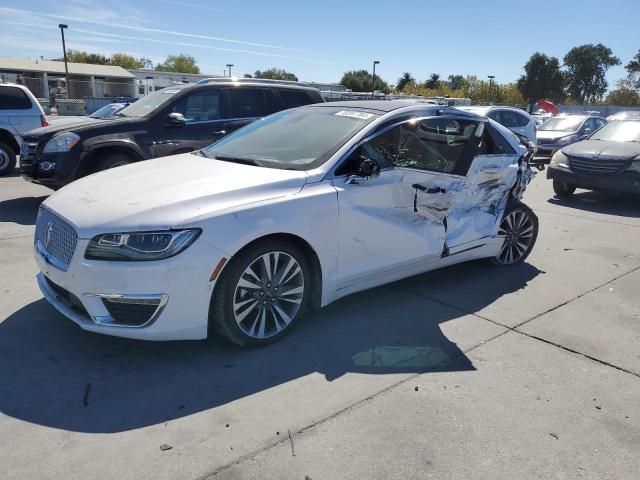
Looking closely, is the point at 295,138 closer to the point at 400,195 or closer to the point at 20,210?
the point at 400,195

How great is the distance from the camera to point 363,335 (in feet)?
12.8

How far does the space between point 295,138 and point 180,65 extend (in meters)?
106

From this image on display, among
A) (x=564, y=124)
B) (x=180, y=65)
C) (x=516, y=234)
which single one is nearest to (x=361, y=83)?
(x=180, y=65)

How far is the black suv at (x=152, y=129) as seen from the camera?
714 centimetres

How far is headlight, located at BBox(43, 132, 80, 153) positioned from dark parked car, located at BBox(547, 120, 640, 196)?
8.49 meters

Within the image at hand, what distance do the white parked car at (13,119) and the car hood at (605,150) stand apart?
35.8ft

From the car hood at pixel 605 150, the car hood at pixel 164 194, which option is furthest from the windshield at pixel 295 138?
the car hood at pixel 605 150

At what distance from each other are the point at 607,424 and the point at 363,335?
5.41 feet

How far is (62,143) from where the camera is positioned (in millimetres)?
7141

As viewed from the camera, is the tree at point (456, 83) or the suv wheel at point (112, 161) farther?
the tree at point (456, 83)

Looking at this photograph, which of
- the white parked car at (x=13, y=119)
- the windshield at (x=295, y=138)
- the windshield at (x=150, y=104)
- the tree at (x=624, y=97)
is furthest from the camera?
the tree at (x=624, y=97)

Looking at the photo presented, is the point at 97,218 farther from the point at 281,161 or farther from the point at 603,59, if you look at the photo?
the point at 603,59

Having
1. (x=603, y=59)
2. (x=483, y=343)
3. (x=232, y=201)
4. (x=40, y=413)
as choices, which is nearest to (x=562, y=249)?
(x=483, y=343)

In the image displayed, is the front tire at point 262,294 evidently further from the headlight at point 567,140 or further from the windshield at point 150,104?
the headlight at point 567,140
